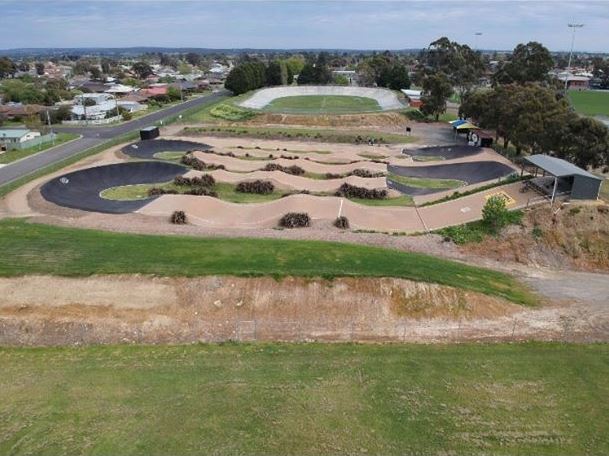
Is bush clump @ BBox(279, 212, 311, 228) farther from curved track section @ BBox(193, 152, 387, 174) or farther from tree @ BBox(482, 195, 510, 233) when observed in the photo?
curved track section @ BBox(193, 152, 387, 174)

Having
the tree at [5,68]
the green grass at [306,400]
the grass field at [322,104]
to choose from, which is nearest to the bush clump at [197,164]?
the green grass at [306,400]

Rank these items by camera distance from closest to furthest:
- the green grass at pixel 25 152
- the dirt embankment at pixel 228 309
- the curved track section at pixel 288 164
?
1. the dirt embankment at pixel 228 309
2. the curved track section at pixel 288 164
3. the green grass at pixel 25 152

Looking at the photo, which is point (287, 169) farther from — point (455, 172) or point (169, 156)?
point (455, 172)

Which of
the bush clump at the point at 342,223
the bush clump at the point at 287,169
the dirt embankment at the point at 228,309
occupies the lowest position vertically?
the dirt embankment at the point at 228,309

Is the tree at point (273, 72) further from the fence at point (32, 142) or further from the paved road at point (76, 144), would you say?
the fence at point (32, 142)

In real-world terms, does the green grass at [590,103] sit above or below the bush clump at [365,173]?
above

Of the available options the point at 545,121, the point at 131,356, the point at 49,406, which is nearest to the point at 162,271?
the point at 131,356
